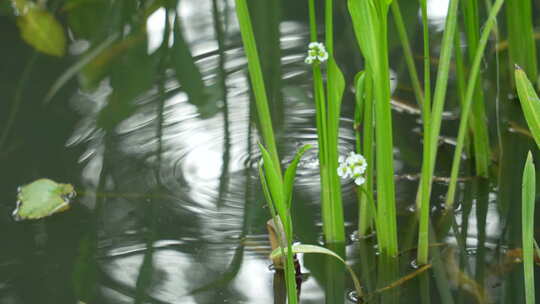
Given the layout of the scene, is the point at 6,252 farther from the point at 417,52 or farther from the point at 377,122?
the point at 417,52

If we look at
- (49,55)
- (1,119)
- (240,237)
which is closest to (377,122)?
(240,237)

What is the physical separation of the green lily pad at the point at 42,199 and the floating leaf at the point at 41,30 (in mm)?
488

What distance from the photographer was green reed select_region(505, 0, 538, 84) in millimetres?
1395

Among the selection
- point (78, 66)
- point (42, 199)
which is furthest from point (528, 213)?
point (78, 66)

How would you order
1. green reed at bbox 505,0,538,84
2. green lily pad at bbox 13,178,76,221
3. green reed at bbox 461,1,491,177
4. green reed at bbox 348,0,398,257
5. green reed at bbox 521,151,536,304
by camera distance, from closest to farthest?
green reed at bbox 521,151,536,304 → green reed at bbox 348,0,398,257 → green reed at bbox 461,1,491,177 → green lily pad at bbox 13,178,76,221 → green reed at bbox 505,0,538,84

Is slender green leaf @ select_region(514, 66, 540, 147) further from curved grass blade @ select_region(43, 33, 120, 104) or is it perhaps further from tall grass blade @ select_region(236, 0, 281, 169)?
curved grass blade @ select_region(43, 33, 120, 104)

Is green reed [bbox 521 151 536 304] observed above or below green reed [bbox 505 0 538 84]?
below

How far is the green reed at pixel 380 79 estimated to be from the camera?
3.09 ft

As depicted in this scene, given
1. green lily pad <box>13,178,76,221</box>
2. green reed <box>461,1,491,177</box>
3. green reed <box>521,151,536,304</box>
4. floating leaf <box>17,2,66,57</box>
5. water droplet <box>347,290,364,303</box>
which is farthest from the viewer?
floating leaf <box>17,2,66,57</box>

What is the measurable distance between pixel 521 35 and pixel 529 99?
2.02ft

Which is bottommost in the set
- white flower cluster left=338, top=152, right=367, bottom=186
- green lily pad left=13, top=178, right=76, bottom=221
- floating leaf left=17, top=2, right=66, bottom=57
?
green lily pad left=13, top=178, right=76, bottom=221

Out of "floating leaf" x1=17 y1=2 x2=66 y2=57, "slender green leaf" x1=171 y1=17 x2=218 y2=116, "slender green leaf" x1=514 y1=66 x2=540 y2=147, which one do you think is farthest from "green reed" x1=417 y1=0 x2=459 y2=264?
"floating leaf" x1=17 y1=2 x2=66 y2=57

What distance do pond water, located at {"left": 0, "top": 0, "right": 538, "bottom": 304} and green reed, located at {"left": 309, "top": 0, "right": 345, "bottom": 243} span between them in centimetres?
6

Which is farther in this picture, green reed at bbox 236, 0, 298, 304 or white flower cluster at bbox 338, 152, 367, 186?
white flower cluster at bbox 338, 152, 367, 186
